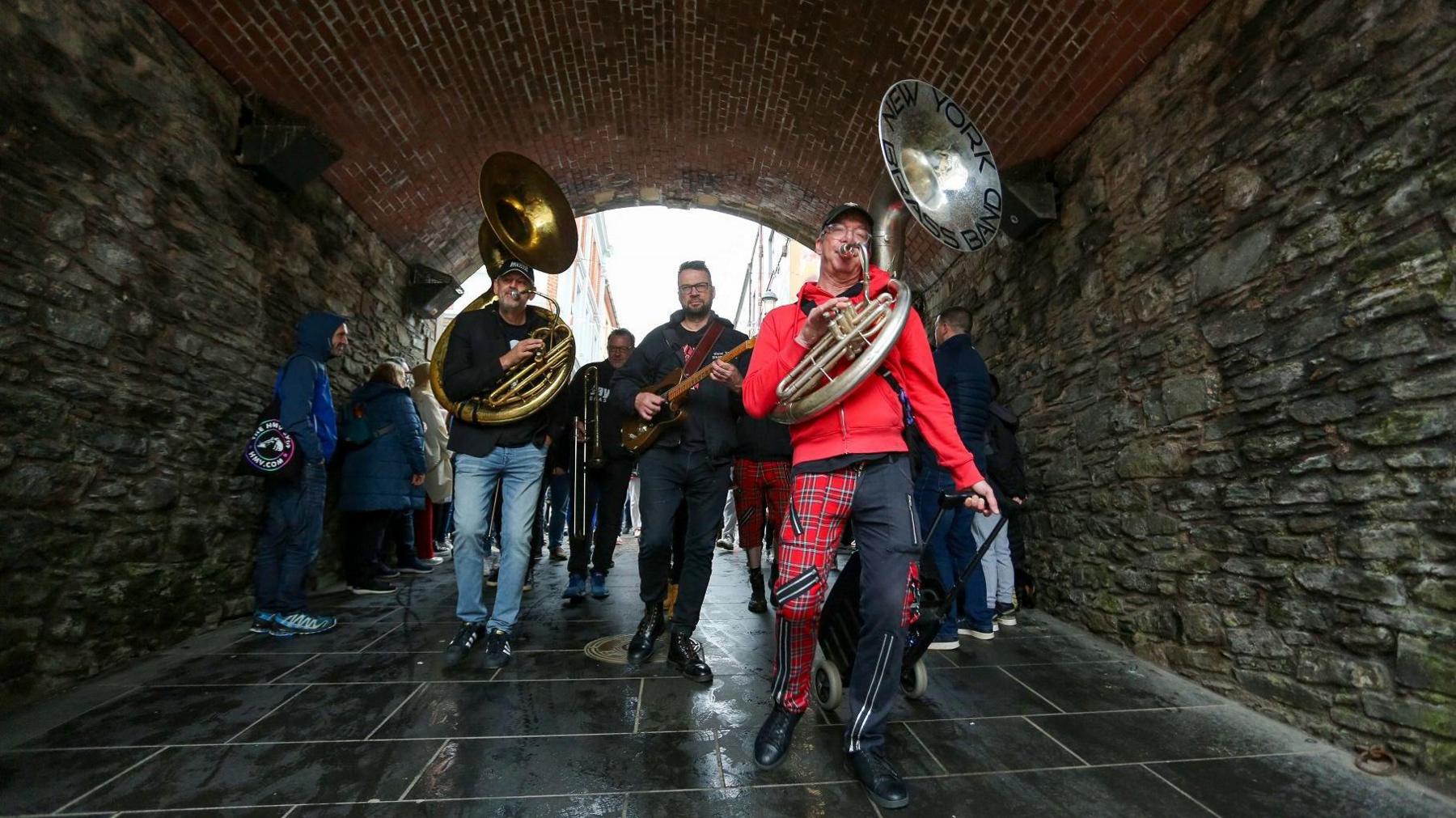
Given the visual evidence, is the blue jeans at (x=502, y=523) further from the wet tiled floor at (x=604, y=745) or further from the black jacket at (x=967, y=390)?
the black jacket at (x=967, y=390)

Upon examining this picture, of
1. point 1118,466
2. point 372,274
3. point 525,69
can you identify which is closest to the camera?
point 1118,466

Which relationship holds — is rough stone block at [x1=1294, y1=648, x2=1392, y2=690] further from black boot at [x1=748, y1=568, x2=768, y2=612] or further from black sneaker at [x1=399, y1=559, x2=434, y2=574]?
black sneaker at [x1=399, y1=559, x2=434, y2=574]

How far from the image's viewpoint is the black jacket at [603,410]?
447 cm

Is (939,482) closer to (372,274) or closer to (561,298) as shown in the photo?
(372,274)

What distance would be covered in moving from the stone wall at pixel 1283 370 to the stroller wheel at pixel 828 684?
1.90 metres

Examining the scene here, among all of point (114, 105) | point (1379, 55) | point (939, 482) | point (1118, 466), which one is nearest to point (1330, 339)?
point (1379, 55)

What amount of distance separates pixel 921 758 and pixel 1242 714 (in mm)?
1615

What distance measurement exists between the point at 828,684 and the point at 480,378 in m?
2.24

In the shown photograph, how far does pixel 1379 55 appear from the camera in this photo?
247 centimetres

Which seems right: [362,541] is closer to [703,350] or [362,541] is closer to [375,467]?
[375,467]

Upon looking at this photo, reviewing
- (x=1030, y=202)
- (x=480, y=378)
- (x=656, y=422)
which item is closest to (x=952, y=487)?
(x=656, y=422)

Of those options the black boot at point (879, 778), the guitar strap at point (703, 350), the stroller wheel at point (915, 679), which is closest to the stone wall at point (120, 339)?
the guitar strap at point (703, 350)

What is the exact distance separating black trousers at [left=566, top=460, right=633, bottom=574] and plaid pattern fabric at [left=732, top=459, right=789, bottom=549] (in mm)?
813

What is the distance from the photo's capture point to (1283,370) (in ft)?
9.12
